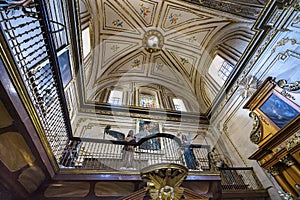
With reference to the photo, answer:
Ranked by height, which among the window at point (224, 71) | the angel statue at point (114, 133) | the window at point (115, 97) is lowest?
the angel statue at point (114, 133)

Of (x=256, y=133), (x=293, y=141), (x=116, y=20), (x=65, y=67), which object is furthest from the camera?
(x=116, y=20)

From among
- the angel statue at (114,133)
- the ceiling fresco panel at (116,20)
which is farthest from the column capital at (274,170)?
the ceiling fresco panel at (116,20)

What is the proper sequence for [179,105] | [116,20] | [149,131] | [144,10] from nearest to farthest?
[149,131] → [144,10] → [116,20] → [179,105]

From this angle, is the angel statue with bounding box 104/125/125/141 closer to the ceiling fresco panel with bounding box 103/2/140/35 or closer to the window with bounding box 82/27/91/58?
the window with bounding box 82/27/91/58

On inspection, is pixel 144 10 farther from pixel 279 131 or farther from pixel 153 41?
pixel 279 131

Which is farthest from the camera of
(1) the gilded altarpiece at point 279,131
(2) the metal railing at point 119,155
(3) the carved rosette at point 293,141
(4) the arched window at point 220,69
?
(4) the arched window at point 220,69

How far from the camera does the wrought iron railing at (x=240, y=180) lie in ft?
17.8

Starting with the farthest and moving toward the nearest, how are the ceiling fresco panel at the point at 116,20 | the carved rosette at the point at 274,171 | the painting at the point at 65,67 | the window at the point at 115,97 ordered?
the window at the point at 115,97
the ceiling fresco panel at the point at 116,20
the painting at the point at 65,67
the carved rosette at the point at 274,171

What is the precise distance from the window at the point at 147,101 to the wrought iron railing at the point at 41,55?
5.83 m

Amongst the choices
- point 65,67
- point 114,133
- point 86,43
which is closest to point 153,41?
point 86,43

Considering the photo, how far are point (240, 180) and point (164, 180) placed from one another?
3.80 metres

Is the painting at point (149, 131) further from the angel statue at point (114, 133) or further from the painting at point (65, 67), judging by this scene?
the painting at point (65, 67)

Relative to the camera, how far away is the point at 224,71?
854 cm

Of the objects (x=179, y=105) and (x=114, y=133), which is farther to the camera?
(x=179, y=105)
